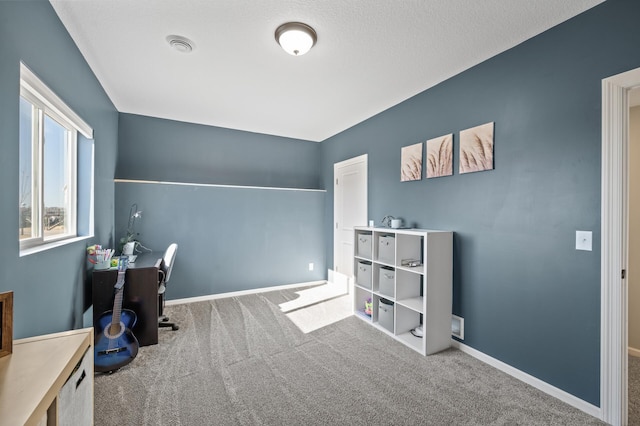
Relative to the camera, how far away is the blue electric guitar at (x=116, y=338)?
2299mm

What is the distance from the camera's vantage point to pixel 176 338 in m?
2.84

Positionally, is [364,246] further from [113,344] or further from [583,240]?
[113,344]

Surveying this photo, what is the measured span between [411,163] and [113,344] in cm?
331

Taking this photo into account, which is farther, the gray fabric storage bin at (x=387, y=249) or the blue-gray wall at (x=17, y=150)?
the gray fabric storage bin at (x=387, y=249)

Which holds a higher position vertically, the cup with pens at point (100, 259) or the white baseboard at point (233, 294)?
the cup with pens at point (100, 259)

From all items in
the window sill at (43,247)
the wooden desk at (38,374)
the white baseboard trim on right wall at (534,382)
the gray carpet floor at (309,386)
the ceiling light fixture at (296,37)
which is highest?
the ceiling light fixture at (296,37)

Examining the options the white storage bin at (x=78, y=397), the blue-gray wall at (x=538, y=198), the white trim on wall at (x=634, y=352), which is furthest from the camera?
the white trim on wall at (x=634, y=352)

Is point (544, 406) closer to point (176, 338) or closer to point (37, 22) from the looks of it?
point (176, 338)

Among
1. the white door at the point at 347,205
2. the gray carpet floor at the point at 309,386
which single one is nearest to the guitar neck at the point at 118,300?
the gray carpet floor at the point at 309,386

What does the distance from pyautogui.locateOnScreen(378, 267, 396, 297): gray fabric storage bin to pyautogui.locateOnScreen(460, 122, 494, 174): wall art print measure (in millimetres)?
1218

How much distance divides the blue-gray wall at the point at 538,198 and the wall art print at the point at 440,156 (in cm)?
7

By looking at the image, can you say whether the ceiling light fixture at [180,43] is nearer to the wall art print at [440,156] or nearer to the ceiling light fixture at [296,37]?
the ceiling light fixture at [296,37]

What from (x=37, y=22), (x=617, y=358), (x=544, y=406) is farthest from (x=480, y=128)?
(x=37, y=22)

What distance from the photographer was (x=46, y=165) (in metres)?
1.99
